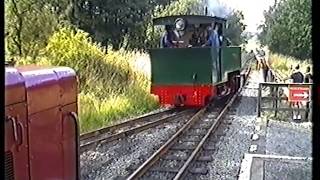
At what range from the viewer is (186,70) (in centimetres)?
1383

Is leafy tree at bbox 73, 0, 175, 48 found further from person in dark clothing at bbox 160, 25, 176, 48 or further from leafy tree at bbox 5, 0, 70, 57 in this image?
person in dark clothing at bbox 160, 25, 176, 48

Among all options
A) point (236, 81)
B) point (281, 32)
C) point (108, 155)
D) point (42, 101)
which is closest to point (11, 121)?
point (42, 101)

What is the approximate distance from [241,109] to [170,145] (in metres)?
5.83

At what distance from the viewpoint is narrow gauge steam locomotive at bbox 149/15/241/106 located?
44.3 ft

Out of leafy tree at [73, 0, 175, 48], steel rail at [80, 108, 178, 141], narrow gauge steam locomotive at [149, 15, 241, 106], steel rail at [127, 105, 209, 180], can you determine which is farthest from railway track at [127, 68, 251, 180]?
leafy tree at [73, 0, 175, 48]

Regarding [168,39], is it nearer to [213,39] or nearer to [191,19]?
[191,19]

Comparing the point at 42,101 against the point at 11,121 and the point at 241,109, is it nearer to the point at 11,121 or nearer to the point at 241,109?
the point at 11,121

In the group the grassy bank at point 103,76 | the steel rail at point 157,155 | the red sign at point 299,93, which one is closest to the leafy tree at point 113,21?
the grassy bank at point 103,76

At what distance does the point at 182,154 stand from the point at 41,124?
537 cm

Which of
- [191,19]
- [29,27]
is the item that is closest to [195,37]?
[191,19]

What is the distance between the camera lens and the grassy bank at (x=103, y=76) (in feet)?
41.5

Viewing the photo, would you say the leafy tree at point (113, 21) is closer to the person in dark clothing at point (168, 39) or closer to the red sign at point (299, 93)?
the person in dark clothing at point (168, 39)

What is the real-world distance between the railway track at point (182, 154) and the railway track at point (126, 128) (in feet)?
2.58
